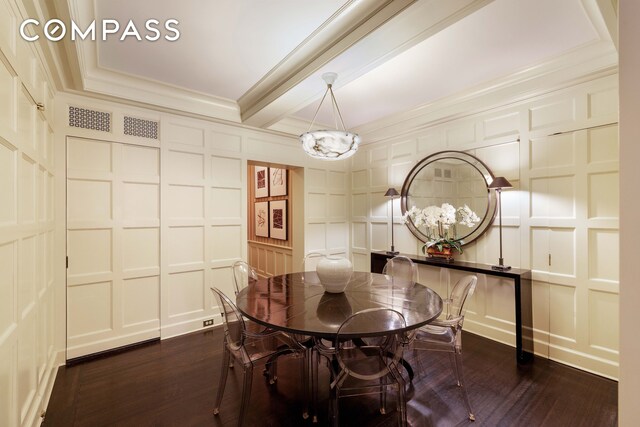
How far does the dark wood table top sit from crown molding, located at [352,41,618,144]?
216cm

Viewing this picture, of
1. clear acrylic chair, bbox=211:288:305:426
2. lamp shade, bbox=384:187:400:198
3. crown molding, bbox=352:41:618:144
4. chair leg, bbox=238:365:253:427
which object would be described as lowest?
chair leg, bbox=238:365:253:427

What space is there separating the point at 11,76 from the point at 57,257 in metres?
1.86

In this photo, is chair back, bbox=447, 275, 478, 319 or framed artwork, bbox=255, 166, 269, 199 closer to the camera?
chair back, bbox=447, 275, 478, 319

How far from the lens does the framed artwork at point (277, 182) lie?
5.05 meters

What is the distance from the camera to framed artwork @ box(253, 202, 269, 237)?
18.2ft

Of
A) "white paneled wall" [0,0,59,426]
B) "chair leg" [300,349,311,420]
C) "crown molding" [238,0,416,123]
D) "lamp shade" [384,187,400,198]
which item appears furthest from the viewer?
"lamp shade" [384,187,400,198]

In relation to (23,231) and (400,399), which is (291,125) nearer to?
(23,231)

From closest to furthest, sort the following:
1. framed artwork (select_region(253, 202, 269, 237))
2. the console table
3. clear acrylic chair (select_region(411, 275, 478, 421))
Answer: clear acrylic chair (select_region(411, 275, 478, 421)) < the console table < framed artwork (select_region(253, 202, 269, 237))

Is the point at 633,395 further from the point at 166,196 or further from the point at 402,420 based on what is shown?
the point at 166,196

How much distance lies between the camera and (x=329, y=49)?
7.34 feet

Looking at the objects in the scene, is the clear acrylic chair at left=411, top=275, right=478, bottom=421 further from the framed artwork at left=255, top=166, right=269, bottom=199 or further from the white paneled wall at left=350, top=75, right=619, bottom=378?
the framed artwork at left=255, top=166, right=269, bottom=199

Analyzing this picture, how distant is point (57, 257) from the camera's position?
2652 millimetres

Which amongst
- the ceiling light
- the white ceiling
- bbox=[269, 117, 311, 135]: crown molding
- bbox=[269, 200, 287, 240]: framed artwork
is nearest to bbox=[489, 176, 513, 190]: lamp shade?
the white ceiling

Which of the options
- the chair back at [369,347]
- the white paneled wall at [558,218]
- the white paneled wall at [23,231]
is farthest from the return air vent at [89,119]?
the white paneled wall at [558,218]
